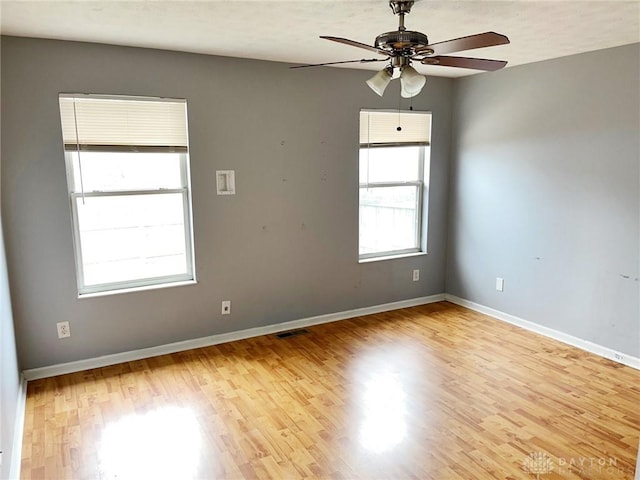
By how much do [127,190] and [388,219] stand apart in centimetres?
256

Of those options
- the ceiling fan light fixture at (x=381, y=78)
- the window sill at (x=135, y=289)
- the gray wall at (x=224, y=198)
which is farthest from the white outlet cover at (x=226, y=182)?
the ceiling fan light fixture at (x=381, y=78)

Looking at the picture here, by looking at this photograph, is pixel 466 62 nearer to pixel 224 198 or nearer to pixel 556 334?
pixel 224 198

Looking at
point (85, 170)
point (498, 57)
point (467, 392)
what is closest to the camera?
point (467, 392)

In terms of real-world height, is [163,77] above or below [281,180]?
above

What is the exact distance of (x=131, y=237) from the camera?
3600 mm

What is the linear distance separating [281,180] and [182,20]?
1645 mm

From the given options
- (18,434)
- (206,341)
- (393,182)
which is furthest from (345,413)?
(393,182)

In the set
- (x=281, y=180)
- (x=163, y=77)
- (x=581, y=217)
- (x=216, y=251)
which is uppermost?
(x=163, y=77)

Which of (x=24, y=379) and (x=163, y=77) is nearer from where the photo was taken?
(x=24, y=379)

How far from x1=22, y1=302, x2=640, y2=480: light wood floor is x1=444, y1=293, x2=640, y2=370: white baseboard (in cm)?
9

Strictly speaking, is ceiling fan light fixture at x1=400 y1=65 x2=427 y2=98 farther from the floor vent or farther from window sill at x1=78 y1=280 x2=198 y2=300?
the floor vent

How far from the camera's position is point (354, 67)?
162 inches

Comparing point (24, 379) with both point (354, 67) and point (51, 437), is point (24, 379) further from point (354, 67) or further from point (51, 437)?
point (354, 67)

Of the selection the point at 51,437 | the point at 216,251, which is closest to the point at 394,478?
the point at 51,437
